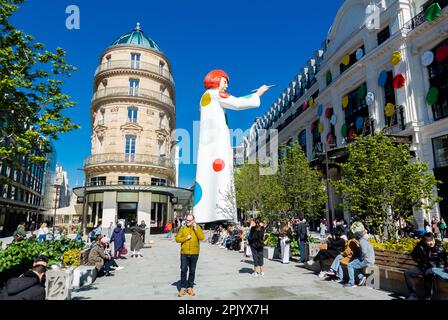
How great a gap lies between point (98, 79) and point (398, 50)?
1105 inches

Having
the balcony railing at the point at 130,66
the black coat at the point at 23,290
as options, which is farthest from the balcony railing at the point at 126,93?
the black coat at the point at 23,290

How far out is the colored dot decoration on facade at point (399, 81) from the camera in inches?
854

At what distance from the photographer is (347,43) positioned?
28.2 metres

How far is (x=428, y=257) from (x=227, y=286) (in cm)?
427

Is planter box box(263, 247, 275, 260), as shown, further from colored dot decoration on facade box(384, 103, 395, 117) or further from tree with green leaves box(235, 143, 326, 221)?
colored dot decoration on facade box(384, 103, 395, 117)

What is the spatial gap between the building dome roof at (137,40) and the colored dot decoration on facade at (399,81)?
23.9 m

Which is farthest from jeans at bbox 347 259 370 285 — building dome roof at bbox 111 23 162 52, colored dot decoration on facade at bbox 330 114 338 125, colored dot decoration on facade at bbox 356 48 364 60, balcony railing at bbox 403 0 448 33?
building dome roof at bbox 111 23 162 52

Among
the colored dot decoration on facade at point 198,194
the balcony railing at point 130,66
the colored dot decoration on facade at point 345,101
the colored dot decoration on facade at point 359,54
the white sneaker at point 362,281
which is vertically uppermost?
the balcony railing at point 130,66

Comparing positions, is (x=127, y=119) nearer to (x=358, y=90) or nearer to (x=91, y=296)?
(x=358, y=90)

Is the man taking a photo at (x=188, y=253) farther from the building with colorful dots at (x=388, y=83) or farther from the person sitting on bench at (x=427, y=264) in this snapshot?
the building with colorful dots at (x=388, y=83)

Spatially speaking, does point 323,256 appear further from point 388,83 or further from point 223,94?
point 388,83

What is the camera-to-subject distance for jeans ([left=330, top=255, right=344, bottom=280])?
26.6 ft

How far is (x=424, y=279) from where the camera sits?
240 inches

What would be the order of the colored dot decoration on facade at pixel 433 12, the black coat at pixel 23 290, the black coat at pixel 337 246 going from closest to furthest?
the black coat at pixel 23 290, the black coat at pixel 337 246, the colored dot decoration on facade at pixel 433 12
